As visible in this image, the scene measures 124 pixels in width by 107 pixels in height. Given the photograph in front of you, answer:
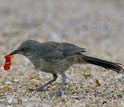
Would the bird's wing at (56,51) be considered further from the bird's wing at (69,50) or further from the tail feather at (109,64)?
the tail feather at (109,64)

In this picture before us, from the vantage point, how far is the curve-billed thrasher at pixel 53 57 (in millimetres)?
6223

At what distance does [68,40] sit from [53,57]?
5.79 m

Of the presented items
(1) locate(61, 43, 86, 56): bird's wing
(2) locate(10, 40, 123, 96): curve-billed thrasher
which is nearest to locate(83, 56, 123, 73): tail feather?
(2) locate(10, 40, 123, 96): curve-billed thrasher

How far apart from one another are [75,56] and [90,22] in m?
7.64

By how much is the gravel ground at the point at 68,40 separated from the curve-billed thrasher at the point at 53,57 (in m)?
0.45

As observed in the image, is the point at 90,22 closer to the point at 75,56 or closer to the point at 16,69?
the point at 16,69

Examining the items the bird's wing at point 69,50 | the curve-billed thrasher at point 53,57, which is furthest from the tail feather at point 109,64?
the bird's wing at point 69,50

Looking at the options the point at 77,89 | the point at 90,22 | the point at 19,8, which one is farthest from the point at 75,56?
the point at 19,8

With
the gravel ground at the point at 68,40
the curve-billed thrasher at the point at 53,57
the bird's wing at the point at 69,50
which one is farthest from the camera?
the bird's wing at the point at 69,50

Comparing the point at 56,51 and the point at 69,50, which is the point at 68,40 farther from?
the point at 56,51

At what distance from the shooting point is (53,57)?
6305mm

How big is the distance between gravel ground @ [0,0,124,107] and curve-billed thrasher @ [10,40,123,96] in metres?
0.45

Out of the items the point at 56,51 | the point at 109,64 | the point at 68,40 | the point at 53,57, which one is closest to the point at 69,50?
the point at 56,51

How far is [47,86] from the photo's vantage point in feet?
22.9
